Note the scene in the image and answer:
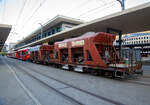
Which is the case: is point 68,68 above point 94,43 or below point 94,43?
below

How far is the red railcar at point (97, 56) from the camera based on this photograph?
276 inches

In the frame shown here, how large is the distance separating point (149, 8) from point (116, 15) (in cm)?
278

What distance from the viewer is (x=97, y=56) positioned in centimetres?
789

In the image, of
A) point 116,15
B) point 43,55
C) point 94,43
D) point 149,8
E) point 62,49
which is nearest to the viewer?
point 94,43

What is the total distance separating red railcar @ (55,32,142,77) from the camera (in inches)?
276

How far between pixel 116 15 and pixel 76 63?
626 cm

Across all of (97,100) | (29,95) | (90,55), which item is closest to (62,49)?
(90,55)

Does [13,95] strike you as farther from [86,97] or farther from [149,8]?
[149,8]

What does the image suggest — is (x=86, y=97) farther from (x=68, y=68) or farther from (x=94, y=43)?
(x=68, y=68)

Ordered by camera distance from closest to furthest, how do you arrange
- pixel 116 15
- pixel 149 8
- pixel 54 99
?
pixel 54 99
pixel 149 8
pixel 116 15

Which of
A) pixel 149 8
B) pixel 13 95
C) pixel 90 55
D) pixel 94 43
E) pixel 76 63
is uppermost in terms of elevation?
pixel 149 8

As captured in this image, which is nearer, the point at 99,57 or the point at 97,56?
the point at 99,57

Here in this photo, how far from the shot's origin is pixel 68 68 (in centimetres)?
1096

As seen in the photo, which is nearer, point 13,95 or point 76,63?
point 13,95
